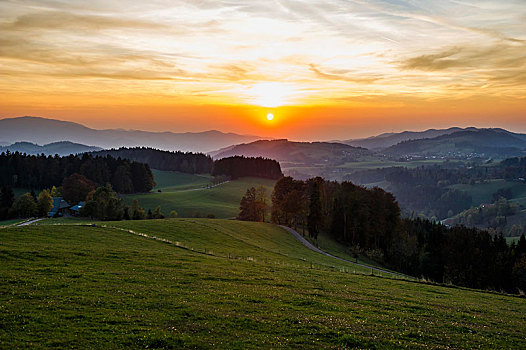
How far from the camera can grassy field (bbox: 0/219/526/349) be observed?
1449 cm

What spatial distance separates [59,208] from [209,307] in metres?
101

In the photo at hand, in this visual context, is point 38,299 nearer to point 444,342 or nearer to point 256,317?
point 256,317

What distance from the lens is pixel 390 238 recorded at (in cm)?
9069

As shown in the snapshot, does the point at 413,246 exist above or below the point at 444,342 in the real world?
below

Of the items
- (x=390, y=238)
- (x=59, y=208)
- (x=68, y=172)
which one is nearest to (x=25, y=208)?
(x=59, y=208)

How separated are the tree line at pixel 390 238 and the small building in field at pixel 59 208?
51.1 m

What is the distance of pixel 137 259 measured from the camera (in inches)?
1125

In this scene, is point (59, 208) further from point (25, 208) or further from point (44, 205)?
point (25, 208)

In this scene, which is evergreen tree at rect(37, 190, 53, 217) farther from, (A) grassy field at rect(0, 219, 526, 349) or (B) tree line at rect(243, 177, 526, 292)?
(A) grassy field at rect(0, 219, 526, 349)

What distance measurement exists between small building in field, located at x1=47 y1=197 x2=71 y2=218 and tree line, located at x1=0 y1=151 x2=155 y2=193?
120 ft

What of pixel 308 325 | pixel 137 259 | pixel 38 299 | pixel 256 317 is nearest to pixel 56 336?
pixel 38 299

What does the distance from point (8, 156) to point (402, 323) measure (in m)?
176

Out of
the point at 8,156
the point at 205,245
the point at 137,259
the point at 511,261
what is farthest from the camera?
the point at 8,156

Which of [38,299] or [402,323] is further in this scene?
[402,323]
